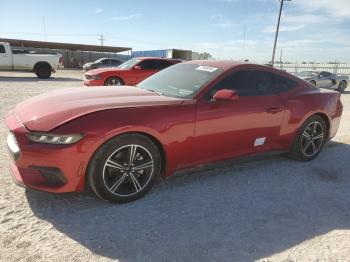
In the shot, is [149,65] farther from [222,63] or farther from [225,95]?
[225,95]

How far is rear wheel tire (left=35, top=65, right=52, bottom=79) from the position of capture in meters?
18.7

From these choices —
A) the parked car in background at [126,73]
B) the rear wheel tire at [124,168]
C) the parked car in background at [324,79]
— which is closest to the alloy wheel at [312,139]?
the rear wheel tire at [124,168]

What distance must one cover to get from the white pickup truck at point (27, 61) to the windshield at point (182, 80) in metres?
15.7

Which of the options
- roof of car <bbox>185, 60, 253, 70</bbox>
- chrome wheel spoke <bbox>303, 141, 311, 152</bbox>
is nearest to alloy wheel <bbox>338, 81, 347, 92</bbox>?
chrome wheel spoke <bbox>303, 141, 311, 152</bbox>

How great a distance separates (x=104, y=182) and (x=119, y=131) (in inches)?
20.7

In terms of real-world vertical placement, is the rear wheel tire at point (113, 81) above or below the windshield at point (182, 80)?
below

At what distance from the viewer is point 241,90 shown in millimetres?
4141

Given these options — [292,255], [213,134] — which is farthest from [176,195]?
[292,255]

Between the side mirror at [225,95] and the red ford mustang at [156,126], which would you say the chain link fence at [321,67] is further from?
the side mirror at [225,95]

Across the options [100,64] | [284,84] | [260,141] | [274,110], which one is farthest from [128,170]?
[100,64]

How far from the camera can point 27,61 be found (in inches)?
714

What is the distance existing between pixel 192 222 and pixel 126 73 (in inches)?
391

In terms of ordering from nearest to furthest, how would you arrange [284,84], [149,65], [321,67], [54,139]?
[54,139] < [284,84] < [149,65] < [321,67]

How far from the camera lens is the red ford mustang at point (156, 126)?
2.94 meters
